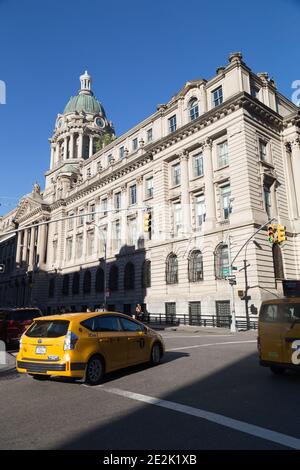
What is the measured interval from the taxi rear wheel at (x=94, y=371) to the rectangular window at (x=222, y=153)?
1037 inches

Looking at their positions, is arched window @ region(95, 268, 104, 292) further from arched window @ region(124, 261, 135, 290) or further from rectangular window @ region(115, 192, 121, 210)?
rectangular window @ region(115, 192, 121, 210)

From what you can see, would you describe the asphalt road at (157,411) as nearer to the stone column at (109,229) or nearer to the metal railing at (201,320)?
the metal railing at (201,320)

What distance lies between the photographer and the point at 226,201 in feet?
101

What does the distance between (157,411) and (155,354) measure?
14.8 ft

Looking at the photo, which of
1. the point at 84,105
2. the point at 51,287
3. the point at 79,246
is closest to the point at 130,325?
the point at 79,246

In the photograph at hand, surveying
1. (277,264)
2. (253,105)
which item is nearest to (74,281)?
(277,264)

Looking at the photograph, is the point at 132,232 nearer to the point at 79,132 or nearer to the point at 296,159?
the point at 296,159

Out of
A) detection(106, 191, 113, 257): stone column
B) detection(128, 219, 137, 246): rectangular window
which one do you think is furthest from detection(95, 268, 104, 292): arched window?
detection(128, 219, 137, 246): rectangular window

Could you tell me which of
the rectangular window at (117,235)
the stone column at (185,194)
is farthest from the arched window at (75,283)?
the stone column at (185,194)

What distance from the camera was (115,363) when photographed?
865 cm

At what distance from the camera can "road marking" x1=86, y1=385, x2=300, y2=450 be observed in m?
4.61

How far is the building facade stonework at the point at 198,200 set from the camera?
29.0m

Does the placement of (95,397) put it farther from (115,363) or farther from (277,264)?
(277,264)

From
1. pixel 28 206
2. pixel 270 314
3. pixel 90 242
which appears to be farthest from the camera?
pixel 28 206
